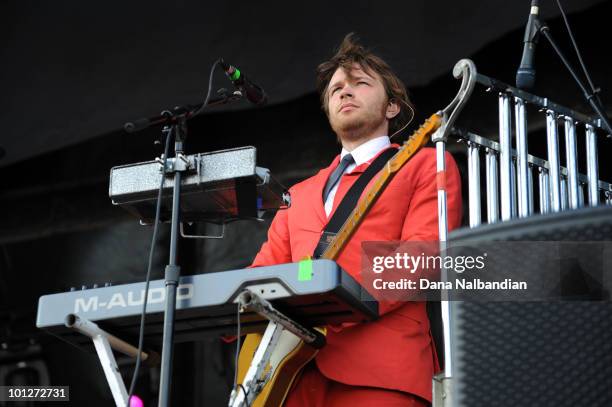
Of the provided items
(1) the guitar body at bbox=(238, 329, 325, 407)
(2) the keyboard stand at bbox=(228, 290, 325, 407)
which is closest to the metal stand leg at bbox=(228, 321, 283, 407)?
(2) the keyboard stand at bbox=(228, 290, 325, 407)

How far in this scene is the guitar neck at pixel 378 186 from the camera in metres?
2.88

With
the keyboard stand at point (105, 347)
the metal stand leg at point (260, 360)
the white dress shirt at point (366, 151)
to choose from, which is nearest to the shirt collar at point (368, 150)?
the white dress shirt at point (366, 151)

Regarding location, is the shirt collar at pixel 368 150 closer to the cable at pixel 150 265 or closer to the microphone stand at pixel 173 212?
the microphone stand at pixel 173 212

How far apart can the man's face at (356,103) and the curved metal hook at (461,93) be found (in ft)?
1.78

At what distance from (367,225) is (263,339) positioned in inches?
27.1

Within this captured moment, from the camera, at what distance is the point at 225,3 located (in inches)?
186

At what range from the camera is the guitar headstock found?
2975 mm

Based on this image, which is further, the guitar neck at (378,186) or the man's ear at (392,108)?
the man's ear at (392,108)

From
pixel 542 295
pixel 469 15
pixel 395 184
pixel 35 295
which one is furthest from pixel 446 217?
pixel 35 295

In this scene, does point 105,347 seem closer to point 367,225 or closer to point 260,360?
point 260,360

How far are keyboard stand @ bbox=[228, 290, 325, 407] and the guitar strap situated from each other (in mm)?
437

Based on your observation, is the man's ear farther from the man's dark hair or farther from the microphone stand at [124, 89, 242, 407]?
the microphone stand at [124, 89, 242, 407]

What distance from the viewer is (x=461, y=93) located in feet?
9.25

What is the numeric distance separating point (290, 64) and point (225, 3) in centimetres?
50
